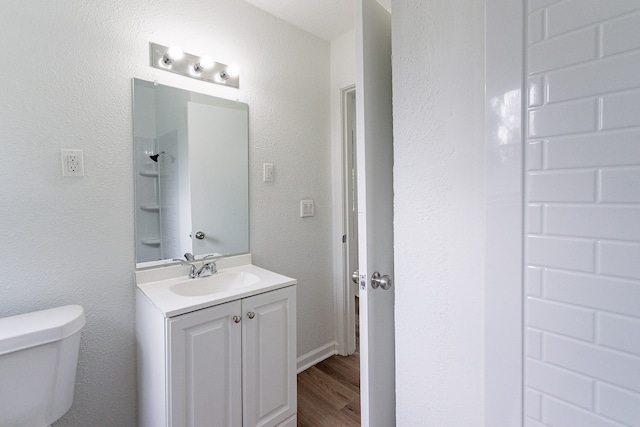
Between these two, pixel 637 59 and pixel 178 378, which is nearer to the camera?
pixel 637 59

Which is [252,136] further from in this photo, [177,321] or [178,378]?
[178,378]

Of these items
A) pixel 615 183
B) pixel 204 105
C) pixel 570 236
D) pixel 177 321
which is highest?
pixel 204 105

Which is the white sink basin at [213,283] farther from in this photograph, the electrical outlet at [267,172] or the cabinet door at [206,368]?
the electrical outlet at [267,172]

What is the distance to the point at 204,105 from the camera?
5.58ft

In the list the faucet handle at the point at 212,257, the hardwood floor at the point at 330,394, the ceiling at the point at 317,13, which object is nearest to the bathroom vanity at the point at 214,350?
the faucet handle at the point at 212,257

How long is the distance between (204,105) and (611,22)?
66.2 inches

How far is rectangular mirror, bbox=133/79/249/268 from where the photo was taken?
4.88 ft

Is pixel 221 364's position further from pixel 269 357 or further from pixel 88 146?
pixel 88 146

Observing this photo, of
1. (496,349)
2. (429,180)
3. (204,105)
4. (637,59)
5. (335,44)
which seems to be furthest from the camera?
(335,44)

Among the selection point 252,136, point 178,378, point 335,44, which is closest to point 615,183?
point 178,378

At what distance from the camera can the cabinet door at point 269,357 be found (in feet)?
4.58

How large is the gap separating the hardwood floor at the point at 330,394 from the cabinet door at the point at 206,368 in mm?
541

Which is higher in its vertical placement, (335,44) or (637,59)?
(335,44)

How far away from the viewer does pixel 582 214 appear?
2.02ft
